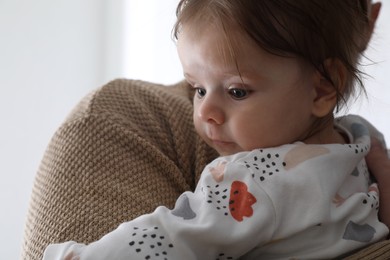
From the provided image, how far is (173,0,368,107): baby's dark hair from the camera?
3.15 ft

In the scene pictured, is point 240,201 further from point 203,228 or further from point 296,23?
point 296,23

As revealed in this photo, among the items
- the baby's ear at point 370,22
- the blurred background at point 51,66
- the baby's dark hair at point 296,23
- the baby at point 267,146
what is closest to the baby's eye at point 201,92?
the baby at point 267,146

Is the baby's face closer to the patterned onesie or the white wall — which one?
the patterned onesie

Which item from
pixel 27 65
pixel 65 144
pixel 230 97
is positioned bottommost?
pixel 27 65

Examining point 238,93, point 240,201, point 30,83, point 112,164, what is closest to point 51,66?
point 30,83

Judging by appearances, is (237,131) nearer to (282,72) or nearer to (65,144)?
(282,72)

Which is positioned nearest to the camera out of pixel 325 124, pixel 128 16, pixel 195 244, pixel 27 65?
pixel 195 244

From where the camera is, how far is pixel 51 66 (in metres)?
1.99

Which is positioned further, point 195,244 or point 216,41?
point 216,41

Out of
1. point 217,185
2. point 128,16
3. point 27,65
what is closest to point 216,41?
point 217,185

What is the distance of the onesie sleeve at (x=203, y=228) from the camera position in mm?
841

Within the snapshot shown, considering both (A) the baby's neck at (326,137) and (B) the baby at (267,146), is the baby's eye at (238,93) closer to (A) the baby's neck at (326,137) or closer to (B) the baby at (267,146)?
(B) the baby at (267,146)

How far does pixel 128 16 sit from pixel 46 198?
1.30m

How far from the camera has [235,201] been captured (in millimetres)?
905
